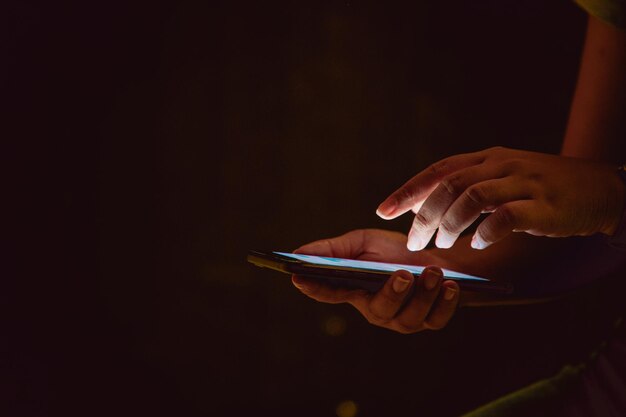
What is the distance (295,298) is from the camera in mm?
1558

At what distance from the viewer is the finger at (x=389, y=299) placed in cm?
75

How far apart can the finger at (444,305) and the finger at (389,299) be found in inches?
2.9

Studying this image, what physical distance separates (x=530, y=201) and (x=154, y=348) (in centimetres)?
121

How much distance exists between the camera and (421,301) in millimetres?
818

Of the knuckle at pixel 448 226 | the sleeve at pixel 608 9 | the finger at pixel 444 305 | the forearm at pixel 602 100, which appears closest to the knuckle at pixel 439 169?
the knuckle at pixel 448 226

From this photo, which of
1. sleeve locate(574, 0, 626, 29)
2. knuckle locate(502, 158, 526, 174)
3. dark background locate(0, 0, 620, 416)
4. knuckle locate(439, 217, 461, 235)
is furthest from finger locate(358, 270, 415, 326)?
sleeve locate(574, 0, 626, 29)

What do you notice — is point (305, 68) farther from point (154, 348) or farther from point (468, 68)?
point (154, 348)

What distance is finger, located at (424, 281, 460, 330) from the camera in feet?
2.64

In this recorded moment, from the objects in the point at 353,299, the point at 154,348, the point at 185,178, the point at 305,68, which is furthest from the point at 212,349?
the point at 305,68

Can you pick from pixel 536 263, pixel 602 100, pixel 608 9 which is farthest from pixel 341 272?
pixel 602 100

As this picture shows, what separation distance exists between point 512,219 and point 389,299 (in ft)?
0.84

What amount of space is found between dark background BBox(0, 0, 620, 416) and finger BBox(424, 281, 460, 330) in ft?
2.42

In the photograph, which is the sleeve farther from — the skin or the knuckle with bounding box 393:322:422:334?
the knuckle with bounding box 393:322:422:334

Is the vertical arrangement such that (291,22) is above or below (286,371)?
above
